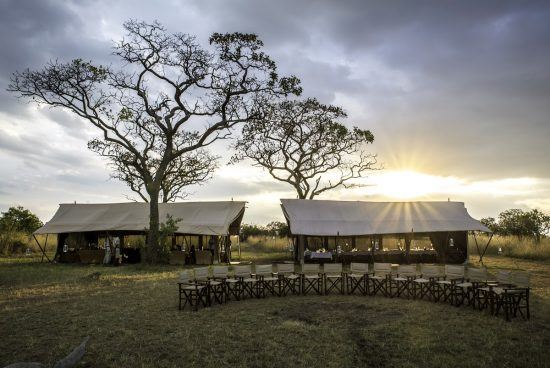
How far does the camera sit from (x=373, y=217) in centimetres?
2178

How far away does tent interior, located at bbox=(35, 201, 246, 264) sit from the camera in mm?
21641

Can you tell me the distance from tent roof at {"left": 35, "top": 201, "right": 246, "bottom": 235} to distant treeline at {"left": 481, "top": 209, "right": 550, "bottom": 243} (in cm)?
2210

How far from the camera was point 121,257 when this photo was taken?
2198cm

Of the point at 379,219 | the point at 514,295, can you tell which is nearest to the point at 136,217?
the point at 379,219

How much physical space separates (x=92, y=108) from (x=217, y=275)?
13189mm

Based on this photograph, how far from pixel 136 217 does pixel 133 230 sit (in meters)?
0.97

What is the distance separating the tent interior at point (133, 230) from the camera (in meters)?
21.6

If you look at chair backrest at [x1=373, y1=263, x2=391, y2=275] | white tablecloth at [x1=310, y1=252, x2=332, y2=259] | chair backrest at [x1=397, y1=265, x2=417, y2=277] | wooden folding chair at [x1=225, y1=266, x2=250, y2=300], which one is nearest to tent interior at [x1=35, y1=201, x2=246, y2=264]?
white tablecloth at [x1=310, y1=252, x2=332, y2=259]

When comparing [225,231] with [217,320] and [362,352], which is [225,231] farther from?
[362,352]

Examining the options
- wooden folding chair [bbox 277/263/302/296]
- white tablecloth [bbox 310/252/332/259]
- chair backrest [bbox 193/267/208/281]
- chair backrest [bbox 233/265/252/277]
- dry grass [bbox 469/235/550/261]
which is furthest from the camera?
dry grass [bbox 469/235/550/261]

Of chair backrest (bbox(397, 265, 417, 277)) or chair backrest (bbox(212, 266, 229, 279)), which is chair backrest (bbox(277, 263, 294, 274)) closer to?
chair backrest (bbox(212, 266, 229, 279))

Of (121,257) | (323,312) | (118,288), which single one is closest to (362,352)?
(323,312)

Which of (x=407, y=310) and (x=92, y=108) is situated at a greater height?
(x=92, y=108)

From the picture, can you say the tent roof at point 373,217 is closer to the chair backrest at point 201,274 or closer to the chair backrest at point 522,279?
the chair backrest at point 201,274
